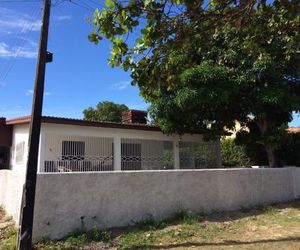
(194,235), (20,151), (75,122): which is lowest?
(194,235)

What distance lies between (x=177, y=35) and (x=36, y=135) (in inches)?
129

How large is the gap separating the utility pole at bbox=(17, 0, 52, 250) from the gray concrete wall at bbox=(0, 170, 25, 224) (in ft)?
5.12

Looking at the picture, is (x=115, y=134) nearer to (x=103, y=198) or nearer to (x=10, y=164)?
(x=10, y=164)

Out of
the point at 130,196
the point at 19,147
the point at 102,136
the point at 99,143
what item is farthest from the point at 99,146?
the point at 130,196

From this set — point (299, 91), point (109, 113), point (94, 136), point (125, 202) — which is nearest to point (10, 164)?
point (94, 136)

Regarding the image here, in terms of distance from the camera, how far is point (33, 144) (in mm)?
7566

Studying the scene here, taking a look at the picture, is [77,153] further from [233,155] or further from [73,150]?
[233,155]

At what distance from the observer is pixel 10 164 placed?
17.1m

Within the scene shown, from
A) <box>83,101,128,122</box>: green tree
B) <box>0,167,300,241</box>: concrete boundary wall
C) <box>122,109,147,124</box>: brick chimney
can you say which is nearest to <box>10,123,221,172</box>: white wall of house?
<box>122,109,147,124</box>: brick chimney

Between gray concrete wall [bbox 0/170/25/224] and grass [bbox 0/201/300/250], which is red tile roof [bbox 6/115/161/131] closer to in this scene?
gray concrete wall [bbox 0/170/25/224]

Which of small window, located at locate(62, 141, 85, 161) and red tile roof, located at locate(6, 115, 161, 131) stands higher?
red tile roof, located at locate(6, 115, 161, 131)

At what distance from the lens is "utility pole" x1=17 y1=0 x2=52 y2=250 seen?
739cm

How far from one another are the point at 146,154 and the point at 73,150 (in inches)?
124

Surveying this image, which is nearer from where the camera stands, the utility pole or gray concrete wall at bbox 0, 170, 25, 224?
the utility pole
